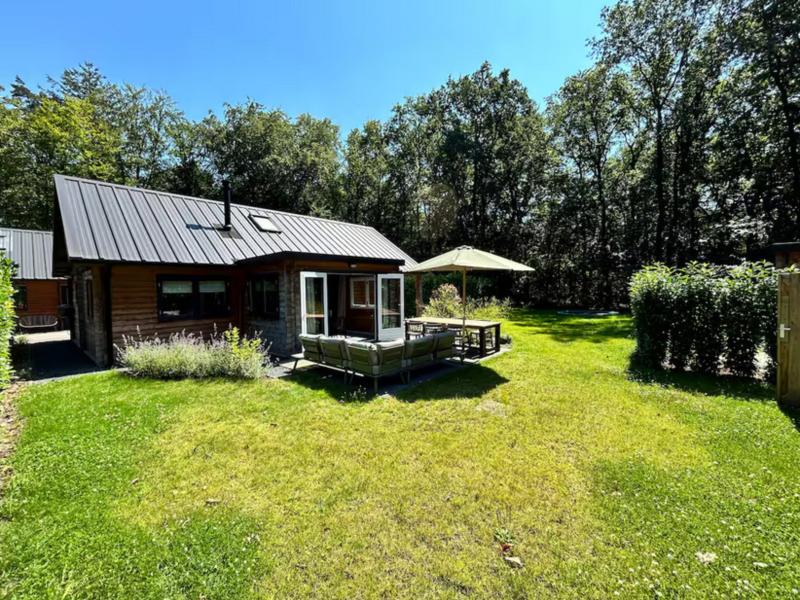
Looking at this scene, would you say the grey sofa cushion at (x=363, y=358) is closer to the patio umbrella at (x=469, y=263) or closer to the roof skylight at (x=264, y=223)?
the patio umbrella at (x=469, y=263)

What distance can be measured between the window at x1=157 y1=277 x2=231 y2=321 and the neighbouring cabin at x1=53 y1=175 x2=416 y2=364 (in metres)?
0.03

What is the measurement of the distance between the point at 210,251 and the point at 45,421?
6.11 metres

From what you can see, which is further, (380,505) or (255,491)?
(255,491)

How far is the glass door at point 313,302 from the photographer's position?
9.58 meters

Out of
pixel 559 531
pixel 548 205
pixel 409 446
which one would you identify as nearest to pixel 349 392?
pixel 409 446

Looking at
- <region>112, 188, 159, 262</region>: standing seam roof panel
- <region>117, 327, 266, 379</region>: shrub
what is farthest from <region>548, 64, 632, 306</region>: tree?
<region>112, 188, 159, 262</region>: standing seam roof panel

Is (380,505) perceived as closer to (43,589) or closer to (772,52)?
(43,589)

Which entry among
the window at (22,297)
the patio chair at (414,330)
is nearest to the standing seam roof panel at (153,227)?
the patio chair at (414,330)

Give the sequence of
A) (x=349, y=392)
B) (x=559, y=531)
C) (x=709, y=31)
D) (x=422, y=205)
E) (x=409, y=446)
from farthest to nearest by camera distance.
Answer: (x=422, y=205), (x=709, y=31), (x=349, y=392), (x=409, y=446), (x=559, y=531)

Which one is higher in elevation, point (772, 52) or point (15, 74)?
point (15, 74)

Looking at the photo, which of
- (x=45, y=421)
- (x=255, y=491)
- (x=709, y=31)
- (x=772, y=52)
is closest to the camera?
(x=255, y=491)

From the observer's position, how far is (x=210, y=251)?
33.5 ft

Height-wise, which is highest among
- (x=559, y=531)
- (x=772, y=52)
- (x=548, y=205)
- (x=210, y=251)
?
(x=772, y=52)

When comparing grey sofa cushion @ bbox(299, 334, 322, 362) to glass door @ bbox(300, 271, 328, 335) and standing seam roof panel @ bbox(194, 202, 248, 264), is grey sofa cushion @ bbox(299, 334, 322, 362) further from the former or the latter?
standing seam roof panel @ bbox(194, 202, 248, 264)
